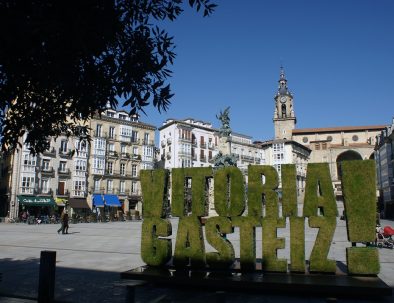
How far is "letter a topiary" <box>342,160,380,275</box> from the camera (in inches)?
404

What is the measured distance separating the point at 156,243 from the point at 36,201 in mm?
52081

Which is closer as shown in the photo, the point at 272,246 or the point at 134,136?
the point at 272,246

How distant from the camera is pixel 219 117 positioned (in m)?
43.3

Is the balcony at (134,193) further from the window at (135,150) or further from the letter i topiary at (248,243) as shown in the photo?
the letter i topiary at (248,243)

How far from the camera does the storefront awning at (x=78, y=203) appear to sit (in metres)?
62.1

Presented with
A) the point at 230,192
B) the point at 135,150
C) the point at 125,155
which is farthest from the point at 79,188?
the point at 230,192

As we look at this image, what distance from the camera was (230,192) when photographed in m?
11.8

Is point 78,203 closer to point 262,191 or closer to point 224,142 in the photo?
point 224,142

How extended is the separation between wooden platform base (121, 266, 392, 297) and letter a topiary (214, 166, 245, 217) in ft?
6.09

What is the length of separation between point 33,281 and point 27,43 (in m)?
7.75

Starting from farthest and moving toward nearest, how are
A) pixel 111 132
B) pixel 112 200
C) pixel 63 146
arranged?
1. pixel 111 132
2. pixel 112 200
3. pixel 63 146

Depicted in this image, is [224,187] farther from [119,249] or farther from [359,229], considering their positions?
[119,249]

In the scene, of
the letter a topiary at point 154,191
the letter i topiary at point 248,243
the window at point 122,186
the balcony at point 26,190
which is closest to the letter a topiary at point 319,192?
the letter i topiary at point 248,243

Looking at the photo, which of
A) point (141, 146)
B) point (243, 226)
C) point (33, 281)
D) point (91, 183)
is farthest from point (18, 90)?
point (141, 146)
